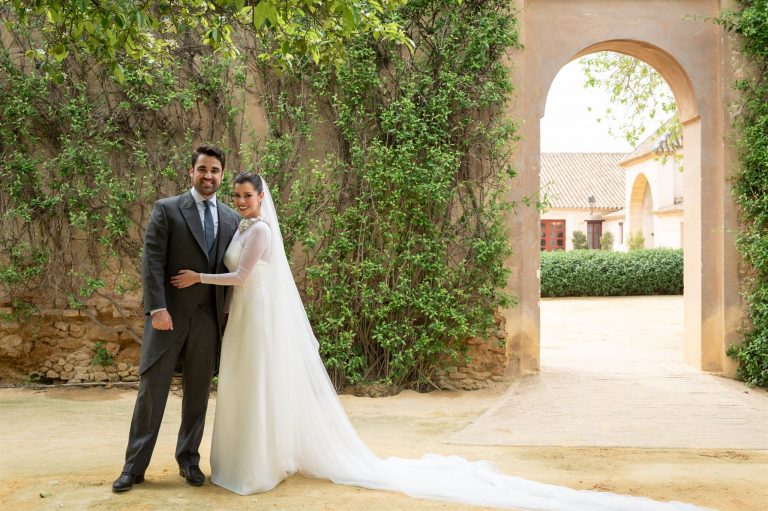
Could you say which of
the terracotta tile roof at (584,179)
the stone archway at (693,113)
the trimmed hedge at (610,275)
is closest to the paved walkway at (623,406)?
the stone archway at (693,113)

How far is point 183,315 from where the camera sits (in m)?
4.22

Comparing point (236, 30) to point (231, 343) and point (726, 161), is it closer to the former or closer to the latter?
point (231, 343)

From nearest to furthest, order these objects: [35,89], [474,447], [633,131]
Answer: [474,447] → [35,89] → [633,131]

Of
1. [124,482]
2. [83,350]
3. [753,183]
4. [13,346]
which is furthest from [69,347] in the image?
[753,183]

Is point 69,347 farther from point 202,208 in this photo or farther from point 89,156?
point 202,208

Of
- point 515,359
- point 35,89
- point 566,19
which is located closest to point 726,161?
point 566,19

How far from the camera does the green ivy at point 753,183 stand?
7234 millimetres

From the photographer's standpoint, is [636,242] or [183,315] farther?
[636,242]

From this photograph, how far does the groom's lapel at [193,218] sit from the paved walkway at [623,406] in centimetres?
257

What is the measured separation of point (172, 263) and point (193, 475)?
132cm

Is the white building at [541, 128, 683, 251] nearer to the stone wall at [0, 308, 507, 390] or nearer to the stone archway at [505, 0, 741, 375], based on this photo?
the stone archway at [505, 0, 741, 375]

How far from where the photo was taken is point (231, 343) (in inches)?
168

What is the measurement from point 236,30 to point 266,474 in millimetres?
5176

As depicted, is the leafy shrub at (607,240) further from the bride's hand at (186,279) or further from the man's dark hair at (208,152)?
the bride's hand at (186,279)
